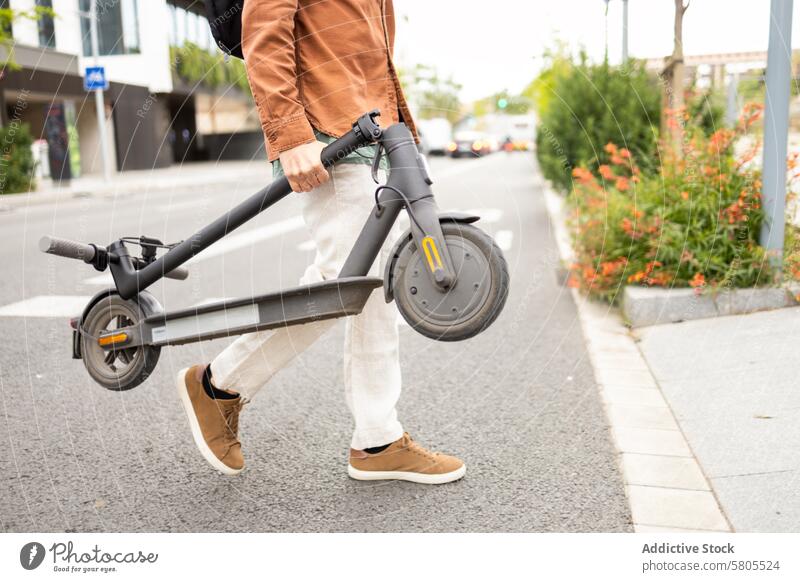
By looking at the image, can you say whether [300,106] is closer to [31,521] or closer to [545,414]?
[31,521]

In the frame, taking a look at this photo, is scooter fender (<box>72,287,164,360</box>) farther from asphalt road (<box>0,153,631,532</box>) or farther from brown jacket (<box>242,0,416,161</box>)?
brown jacket (<box>242,0,416,161</box>)

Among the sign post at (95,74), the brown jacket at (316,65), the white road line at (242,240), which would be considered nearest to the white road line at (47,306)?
the white road line at (242,240)

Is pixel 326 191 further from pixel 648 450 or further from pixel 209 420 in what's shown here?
pixel 648 450

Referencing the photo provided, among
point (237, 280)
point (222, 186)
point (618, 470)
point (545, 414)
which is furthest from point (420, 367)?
point (222, 186)

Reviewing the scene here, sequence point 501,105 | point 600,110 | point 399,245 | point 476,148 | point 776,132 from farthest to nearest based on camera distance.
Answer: point 600,110 < point 776,132 < point 501,105 < point 476,148 < point 399,245

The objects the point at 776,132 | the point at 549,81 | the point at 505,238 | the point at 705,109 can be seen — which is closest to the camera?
the point at 776,132

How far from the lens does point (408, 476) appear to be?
2811 millimetres

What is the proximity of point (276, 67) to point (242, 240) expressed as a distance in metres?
7.14

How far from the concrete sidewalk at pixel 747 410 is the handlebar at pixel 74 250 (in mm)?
1824

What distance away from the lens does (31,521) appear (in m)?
2.55

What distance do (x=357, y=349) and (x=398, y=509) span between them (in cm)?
51

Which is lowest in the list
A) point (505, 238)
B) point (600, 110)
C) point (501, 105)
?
point (505, 238)

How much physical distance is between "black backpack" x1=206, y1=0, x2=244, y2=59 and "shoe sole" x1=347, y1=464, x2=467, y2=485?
4.55 feet

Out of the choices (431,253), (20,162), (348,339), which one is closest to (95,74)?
(348,339)
